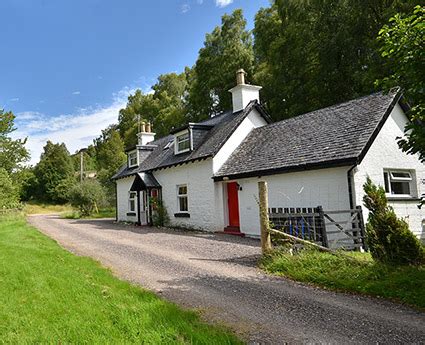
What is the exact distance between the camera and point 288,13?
2867 centimetres

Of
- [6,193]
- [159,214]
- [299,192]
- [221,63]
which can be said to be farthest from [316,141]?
[6,193]

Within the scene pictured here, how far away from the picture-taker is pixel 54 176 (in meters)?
57.8

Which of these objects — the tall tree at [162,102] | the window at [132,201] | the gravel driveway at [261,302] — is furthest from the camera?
the tall tree at [162,102]

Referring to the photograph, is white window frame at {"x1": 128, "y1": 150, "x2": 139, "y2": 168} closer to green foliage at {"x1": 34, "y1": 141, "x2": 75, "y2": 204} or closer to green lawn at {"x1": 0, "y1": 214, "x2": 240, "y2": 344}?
green lawn at {"x1": 0, "y1": 214, "x2": 240, "y2": 344}

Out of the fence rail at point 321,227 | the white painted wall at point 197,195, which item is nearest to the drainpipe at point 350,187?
the fence rail at point 321,227

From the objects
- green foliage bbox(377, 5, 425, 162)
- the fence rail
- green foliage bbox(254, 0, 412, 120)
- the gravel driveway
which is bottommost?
the gravel driveway

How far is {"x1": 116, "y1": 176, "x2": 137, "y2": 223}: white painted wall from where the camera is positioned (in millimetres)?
26580

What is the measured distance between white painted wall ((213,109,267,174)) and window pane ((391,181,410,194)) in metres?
7.95

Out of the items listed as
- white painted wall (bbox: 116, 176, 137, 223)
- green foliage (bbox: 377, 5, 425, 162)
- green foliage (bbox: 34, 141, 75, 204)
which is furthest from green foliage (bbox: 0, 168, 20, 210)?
green foliage (bbox: 377, 5, 425, 162)

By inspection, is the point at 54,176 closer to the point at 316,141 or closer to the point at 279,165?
the point at 279,165

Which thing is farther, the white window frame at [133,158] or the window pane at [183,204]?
the white window frame at [133,158]

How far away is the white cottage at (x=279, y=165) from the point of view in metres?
11.9

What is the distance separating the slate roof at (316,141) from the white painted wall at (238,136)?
308mm

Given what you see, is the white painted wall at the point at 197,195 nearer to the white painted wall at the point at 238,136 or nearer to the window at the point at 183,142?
the white painted wall at the point at 238,136
